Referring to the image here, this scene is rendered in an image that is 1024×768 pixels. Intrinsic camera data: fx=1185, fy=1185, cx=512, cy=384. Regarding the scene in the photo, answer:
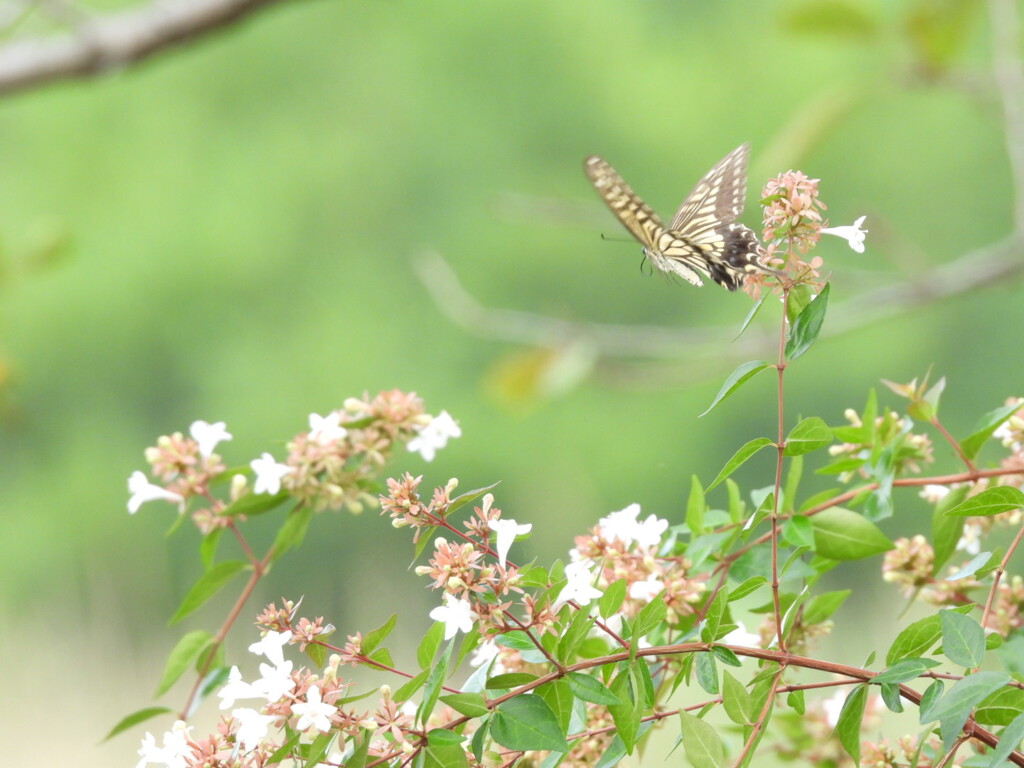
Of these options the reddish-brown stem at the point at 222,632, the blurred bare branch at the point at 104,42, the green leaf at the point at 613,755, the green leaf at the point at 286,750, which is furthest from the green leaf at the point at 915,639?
the blurred bare branch at the point at 104,42

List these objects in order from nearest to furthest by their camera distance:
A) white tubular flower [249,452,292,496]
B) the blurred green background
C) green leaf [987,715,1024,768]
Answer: green leaf [987,715,1024,768], white tubular flower [249,452,292,496], the blurred green background

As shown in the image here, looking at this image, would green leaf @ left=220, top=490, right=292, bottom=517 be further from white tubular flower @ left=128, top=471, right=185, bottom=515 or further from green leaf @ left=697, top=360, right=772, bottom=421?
green leaf @ left=697, top=360, right=772, bottom=421

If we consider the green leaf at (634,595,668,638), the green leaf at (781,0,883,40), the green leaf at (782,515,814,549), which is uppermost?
the green leaf at (781,0,883,40)

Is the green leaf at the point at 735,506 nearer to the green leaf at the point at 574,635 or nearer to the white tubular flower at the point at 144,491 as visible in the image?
the green leaf at the point at 574,635

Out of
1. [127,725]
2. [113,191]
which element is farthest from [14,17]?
[113,191]

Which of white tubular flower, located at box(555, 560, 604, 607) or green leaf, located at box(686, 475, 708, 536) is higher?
green leaf, located at box(686, 475, 708, 536)

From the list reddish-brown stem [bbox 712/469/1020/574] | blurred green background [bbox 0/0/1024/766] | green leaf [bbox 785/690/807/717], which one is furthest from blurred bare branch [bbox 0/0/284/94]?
blurred green background [bbox 0/0/1024/766]
